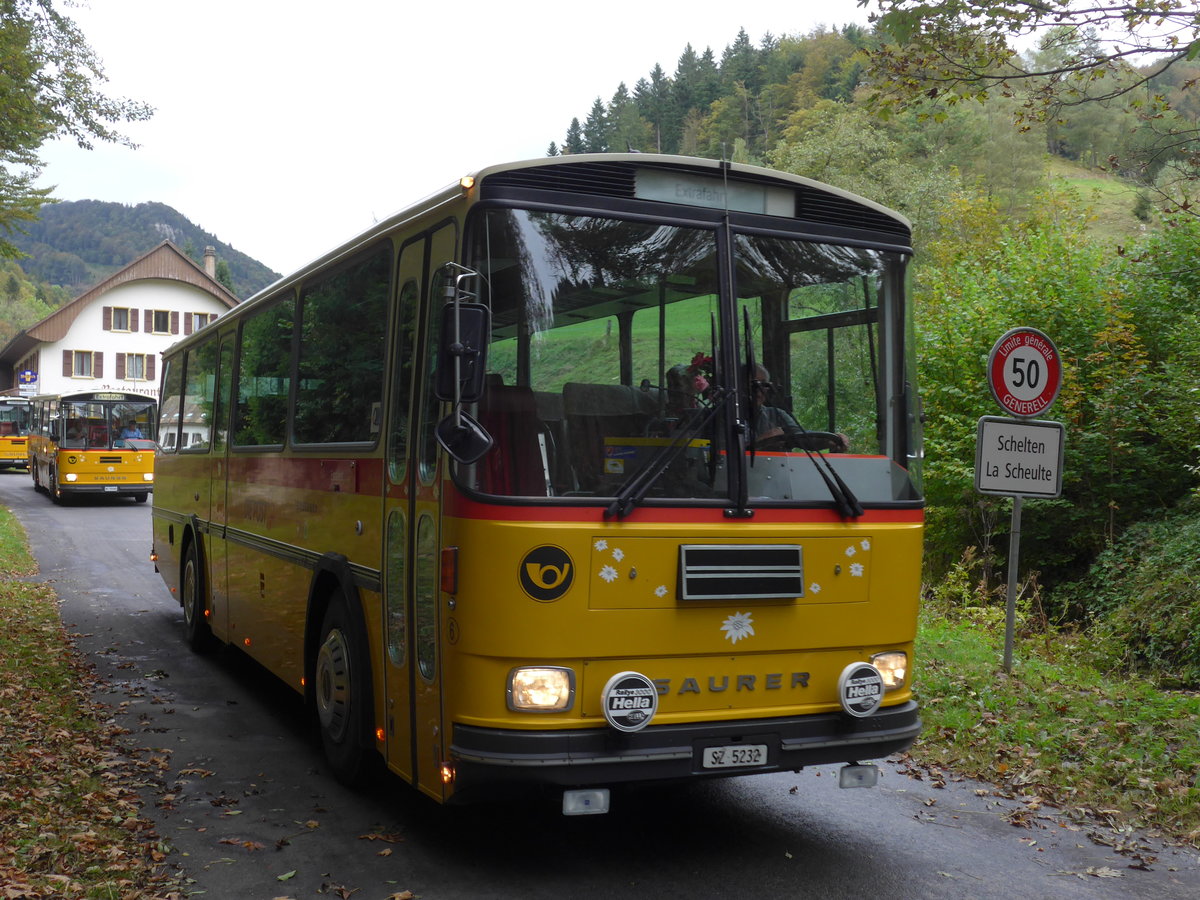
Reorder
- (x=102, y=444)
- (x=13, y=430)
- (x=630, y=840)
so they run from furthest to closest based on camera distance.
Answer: (x=13, y=430) → (x=102, y=444) → (x=630, y=840)

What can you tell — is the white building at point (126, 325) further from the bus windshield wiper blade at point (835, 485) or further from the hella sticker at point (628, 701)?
the hella sticker at point (628, 701)

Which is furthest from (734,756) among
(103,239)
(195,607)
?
(103,239)

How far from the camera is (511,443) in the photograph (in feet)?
16.0

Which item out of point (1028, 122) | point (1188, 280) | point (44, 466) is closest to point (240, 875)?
point (1028, 122)

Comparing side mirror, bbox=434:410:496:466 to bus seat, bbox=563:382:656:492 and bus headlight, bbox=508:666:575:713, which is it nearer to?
bus seat, bbox=563:382:656:492

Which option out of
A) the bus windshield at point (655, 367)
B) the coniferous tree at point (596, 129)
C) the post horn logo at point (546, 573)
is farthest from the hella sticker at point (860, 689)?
the coniferous tree at point (596, 129)

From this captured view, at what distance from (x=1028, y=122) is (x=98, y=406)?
27.4 meters

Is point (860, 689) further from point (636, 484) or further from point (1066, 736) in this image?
point (1066, 736)

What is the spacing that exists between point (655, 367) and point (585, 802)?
1.84 m

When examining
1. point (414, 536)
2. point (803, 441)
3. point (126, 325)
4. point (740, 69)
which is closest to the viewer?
point (803, 441)

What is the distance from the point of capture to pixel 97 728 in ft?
25.4

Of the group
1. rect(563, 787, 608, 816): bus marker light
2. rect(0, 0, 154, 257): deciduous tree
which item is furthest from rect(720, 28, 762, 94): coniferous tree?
rect(563, 787, 608, 816): bus marker light

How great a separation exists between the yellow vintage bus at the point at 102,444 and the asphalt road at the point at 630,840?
25305 mm

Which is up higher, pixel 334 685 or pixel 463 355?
pixel 463 355
